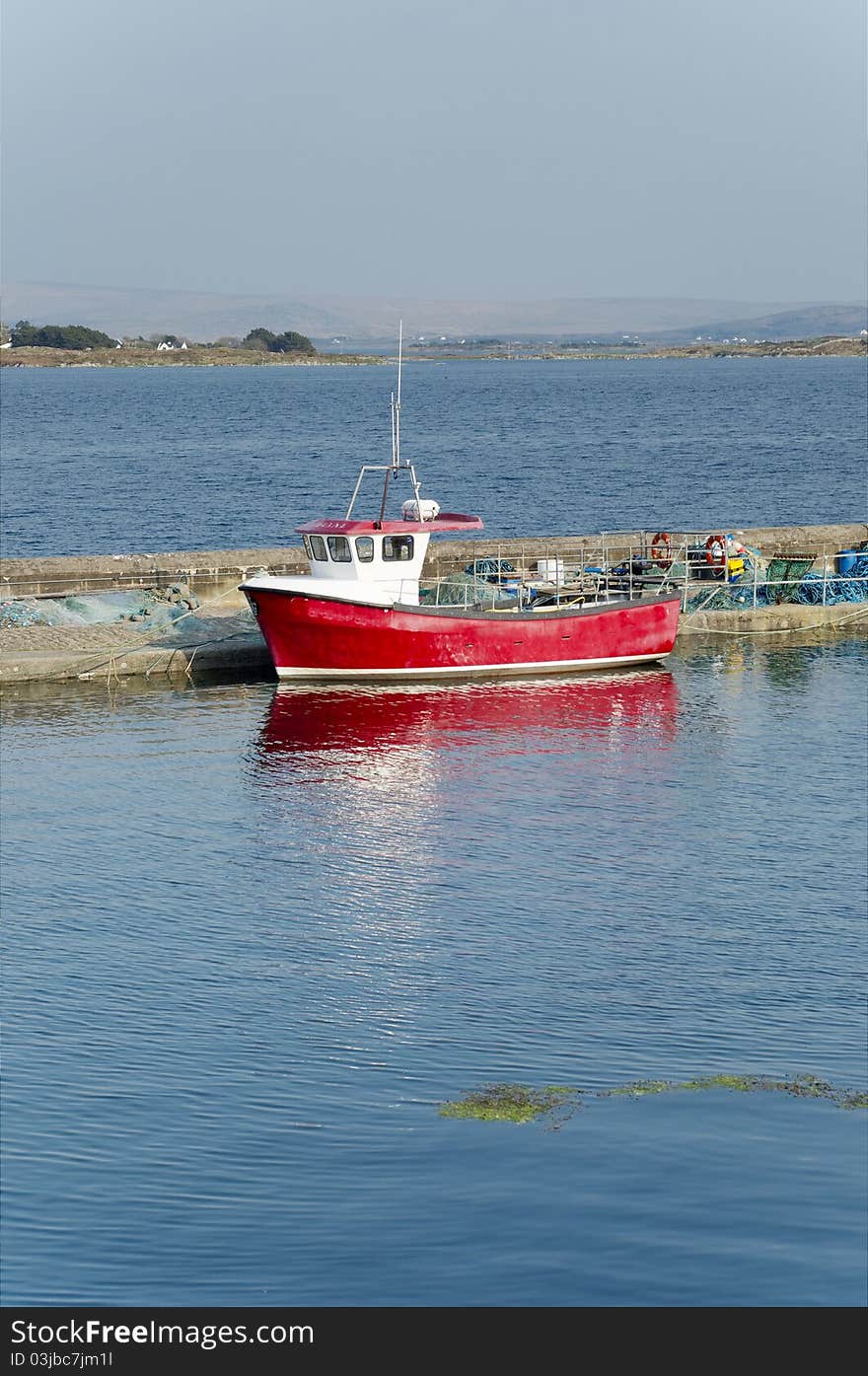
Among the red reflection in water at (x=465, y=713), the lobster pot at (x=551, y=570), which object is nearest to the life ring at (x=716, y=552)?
the lobster pot at (x=551, y=570)

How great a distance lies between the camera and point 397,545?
41.3 metres

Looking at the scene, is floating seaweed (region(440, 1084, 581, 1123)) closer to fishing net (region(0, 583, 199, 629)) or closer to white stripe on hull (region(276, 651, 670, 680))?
white stripe on hull (region(276, 651, 670, 680))

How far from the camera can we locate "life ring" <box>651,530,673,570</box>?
49.8m

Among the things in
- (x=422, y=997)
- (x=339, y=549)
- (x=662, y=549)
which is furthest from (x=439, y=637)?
(x=422, y=997)

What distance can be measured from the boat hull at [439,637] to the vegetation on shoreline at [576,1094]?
23.9 m

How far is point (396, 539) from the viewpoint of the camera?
1624 inches

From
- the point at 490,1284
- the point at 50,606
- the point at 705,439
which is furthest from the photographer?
the point at 705,439

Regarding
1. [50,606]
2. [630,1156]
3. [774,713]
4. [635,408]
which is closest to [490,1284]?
[630,1156]

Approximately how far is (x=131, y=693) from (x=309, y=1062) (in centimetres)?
2297

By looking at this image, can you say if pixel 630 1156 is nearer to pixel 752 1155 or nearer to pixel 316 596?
pixel 752 1155

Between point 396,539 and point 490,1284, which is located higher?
point 396,539

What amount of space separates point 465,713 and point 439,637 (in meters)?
2.89

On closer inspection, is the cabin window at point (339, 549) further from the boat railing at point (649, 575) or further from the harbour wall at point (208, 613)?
the harbour wall at point (208, 613)

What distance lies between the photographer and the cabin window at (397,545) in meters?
41.2
